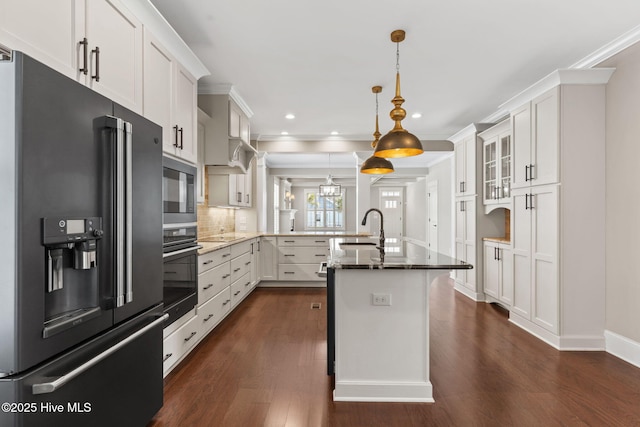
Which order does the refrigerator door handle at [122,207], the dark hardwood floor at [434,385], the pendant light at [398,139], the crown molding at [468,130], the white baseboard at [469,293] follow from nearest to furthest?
the refrigerator door handle at [122,207], the dark hardwood floor at [434,385], the pendant light at [398,139], the white baseboard at [469,293], the crown molding at [468,130]

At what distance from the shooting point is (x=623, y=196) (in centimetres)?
275

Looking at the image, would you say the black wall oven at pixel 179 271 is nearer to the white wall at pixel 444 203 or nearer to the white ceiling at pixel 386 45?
the white ceiling at pixel 386 45

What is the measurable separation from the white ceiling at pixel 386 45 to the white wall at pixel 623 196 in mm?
390

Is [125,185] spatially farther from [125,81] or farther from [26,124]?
[125,81]

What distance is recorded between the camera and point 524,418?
190 cm

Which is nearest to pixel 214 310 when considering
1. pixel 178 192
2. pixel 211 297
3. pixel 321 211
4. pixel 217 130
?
pixel 211 297

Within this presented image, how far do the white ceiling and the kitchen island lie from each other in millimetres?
1768

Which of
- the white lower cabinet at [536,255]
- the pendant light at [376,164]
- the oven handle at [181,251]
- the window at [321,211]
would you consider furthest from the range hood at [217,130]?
the window at [321,211]

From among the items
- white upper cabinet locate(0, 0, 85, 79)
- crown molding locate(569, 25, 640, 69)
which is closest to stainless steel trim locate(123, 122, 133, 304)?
white upper cabinet locate(0, 0, 85, 79)

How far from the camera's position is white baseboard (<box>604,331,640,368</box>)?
2.61m

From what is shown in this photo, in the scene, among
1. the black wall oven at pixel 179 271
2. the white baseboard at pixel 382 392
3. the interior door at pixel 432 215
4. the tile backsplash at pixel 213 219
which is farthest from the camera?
the interior door at pixel 432 215

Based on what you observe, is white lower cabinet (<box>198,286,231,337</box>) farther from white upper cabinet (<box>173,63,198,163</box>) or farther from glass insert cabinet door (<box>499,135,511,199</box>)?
glass insert cabinet door (<box>499,135,511,199</box>)

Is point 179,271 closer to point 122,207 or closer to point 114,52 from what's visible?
point 122,207

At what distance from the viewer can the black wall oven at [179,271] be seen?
86.1 inches
